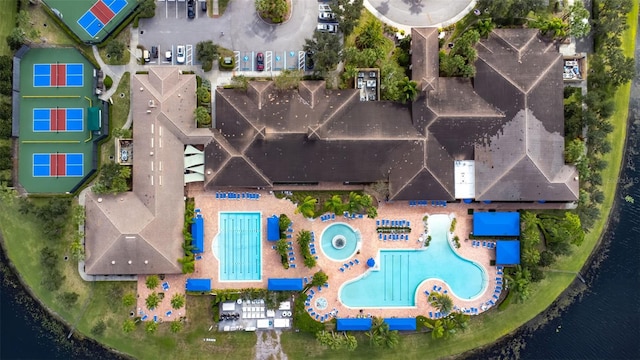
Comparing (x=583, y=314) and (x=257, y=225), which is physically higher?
(x=257, y=225)

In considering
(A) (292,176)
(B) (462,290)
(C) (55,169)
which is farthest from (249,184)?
(B) (462,290)

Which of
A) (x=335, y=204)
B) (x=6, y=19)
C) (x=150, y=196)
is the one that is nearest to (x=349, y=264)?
(x=335, y=204)

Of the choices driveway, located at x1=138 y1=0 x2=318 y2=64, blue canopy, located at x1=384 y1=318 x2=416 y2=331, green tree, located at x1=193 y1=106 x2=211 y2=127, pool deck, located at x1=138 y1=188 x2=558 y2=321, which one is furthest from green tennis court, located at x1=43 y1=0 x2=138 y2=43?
blue canopy, located at x1=384 y1=318 x2=416 y2=331

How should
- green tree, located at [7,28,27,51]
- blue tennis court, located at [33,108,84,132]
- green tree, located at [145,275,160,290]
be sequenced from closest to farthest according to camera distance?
green tree, located at [145,275,160,290], green tree, located at [7,28,27,51], blue tennis court, located at [33,108,84,132]

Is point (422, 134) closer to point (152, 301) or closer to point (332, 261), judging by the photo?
point (332, 261)

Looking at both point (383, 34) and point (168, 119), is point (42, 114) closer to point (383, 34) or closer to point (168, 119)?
point (168, 119)

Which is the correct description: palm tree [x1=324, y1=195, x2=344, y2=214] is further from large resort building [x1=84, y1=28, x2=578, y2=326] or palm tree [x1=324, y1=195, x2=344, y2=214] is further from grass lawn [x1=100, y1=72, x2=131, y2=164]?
grass lawn [x1=100, y1=72, x2=131, y2=164]
